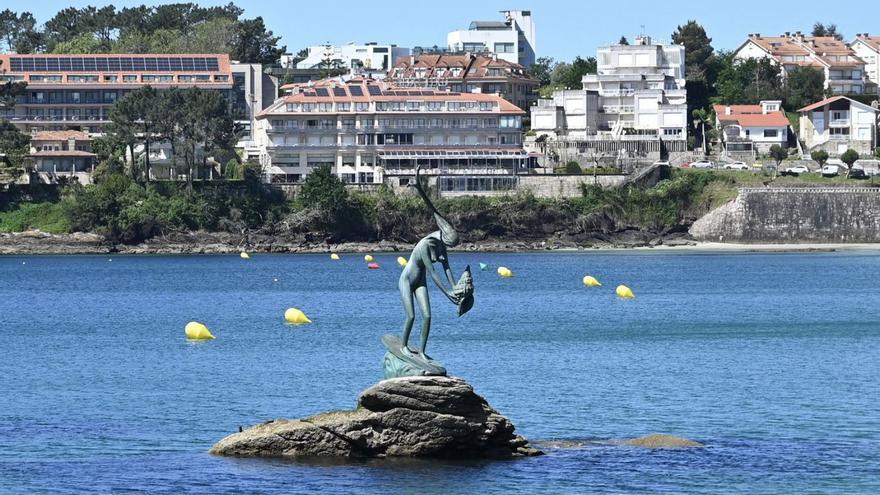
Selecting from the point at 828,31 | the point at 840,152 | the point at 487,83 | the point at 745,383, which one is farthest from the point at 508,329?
the point at 828,31

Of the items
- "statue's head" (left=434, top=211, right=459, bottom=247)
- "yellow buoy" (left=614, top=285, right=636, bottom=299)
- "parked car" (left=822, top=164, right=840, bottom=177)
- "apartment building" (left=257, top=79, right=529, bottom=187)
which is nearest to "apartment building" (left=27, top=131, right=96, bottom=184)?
"apartment building" (left=257, top=79, right=529, bottom=187)

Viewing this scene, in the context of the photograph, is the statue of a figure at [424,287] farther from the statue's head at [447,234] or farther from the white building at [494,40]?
the white building at [494,40]

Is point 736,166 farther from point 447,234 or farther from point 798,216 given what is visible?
point 447,234

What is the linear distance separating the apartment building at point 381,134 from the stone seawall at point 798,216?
16.1 m

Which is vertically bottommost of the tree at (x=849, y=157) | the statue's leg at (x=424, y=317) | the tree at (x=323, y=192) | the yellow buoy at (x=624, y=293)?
the yellow buoy at (x=624, y=293)

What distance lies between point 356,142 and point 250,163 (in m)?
7.96

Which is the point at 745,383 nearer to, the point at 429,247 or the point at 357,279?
the point at 429,247

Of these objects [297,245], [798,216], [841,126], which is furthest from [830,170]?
[297,245]

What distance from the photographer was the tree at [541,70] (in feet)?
584

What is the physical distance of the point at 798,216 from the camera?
404 feet

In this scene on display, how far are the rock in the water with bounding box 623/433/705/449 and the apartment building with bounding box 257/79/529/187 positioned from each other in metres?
96.7

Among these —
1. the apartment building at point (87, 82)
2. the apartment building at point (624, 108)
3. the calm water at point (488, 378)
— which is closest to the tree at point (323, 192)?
the apartment building at point (87, 82)

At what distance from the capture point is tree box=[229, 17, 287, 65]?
176 m

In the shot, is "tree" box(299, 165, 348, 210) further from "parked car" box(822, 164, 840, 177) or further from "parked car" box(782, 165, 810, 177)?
"parked car" box(822, 164, 840, 177)
